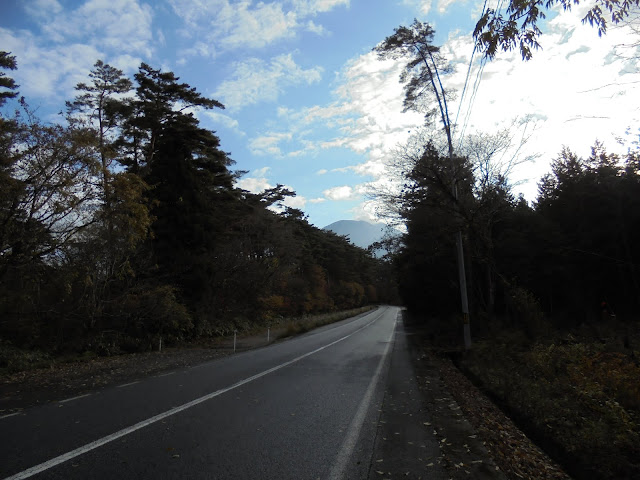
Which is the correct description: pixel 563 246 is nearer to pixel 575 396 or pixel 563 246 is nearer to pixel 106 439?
pixel 575 396

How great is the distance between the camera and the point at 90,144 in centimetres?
1440

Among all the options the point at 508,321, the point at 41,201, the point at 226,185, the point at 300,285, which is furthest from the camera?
the point at 300,285

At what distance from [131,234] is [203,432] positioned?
44.8 ft

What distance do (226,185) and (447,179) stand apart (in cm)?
2177

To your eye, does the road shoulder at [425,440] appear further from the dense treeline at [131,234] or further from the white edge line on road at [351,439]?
the dense treeline at [131,234]

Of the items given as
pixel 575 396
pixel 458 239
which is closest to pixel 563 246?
pixel 458 239

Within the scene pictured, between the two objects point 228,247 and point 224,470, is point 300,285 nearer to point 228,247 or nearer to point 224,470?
point 228,247

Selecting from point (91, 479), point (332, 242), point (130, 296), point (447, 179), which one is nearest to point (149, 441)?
point (91, 479)

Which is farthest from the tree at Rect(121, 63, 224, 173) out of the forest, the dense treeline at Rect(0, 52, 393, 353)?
the forest

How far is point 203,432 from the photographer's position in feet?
18.6

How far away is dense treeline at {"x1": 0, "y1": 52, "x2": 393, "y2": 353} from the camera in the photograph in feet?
44.1

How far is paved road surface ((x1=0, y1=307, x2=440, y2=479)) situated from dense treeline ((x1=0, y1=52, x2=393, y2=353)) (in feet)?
25.3

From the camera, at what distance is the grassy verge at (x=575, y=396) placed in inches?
190

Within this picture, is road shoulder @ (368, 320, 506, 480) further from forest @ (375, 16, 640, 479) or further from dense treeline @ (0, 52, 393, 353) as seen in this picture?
dense treeline @ (0, 52, 393, 353)
